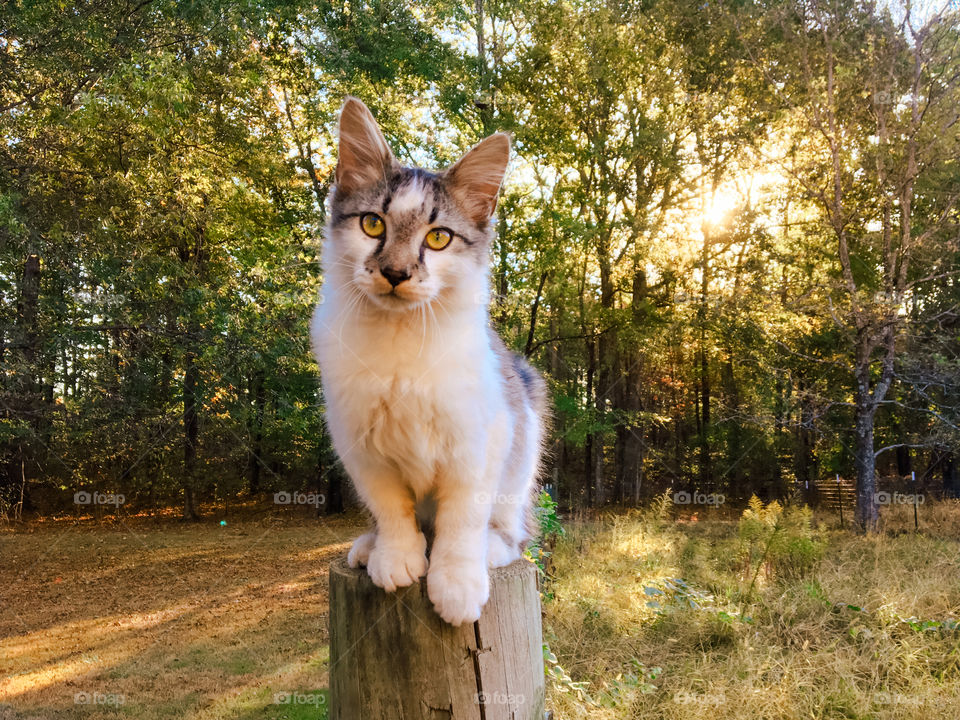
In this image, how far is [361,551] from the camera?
1818 millimetres

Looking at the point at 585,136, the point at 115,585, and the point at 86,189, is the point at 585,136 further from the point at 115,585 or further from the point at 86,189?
the point at 115,585

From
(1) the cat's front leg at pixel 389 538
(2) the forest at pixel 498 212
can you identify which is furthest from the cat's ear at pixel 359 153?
(2) the forest at pixel 498 212

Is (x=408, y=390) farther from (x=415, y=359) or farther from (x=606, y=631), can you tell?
(x=606, y=631)

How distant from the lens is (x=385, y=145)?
176 centimetres

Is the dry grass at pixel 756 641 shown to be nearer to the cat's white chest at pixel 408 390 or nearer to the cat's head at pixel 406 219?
the cat's white chest at pixel 408 390

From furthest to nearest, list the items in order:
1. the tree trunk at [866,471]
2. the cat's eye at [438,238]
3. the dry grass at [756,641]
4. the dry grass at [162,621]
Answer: the tree trunk at [866,471]
the dry grass at [162,621]
the dry grass at [756,641]
the cat's eye at [438,238]

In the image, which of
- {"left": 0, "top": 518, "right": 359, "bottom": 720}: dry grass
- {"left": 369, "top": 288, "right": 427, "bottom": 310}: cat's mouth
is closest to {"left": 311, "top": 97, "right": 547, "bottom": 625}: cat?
{"left": 369, "top": 288, "right": 427, "bottom": 310}: cat's mouth

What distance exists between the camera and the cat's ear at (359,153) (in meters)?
1.72

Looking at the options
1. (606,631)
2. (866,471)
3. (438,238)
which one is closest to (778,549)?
(606,631)

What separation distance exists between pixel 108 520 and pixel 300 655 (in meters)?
9.16

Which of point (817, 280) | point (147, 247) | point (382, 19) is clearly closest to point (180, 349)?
point (147, 247)

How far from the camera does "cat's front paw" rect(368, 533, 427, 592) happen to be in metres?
1.56

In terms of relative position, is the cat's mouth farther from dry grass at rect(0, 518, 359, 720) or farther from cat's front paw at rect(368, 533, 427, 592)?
dry grass at rect(0, 518, 359, 720)

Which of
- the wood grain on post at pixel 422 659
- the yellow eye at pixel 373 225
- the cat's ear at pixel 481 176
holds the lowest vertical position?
the wood grain on post at pixel 422 659
